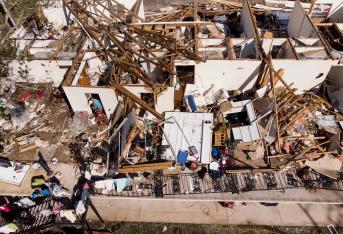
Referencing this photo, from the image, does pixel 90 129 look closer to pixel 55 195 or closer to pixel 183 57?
pixel 55 195

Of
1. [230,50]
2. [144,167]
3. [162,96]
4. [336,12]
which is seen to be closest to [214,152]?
[144,167]

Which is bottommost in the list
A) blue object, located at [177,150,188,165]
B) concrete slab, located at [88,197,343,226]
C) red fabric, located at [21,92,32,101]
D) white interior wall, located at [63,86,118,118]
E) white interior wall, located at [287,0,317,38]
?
concrete slab, located at [88,197,343,226]

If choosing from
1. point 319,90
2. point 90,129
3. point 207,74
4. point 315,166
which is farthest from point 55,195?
point 319,90

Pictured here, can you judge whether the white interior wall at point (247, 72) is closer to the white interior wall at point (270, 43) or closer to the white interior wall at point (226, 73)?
the white interior wall at point (226, 73)

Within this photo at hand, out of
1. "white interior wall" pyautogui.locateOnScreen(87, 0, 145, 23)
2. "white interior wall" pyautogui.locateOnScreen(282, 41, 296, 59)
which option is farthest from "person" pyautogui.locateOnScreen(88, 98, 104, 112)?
"white interior wall" pyautogui.locateOnScreen(282, 41, 296, 59)

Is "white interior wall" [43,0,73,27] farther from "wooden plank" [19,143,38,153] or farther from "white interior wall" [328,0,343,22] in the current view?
"white interior wall" [328,0,343,22]

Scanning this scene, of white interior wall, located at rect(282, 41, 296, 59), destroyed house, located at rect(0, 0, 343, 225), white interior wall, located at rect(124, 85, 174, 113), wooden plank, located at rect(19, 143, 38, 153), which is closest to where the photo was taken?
destroyed house, located at rect(0, 0, 343, 225)

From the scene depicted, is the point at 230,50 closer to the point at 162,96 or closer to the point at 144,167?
the point at 162,96
